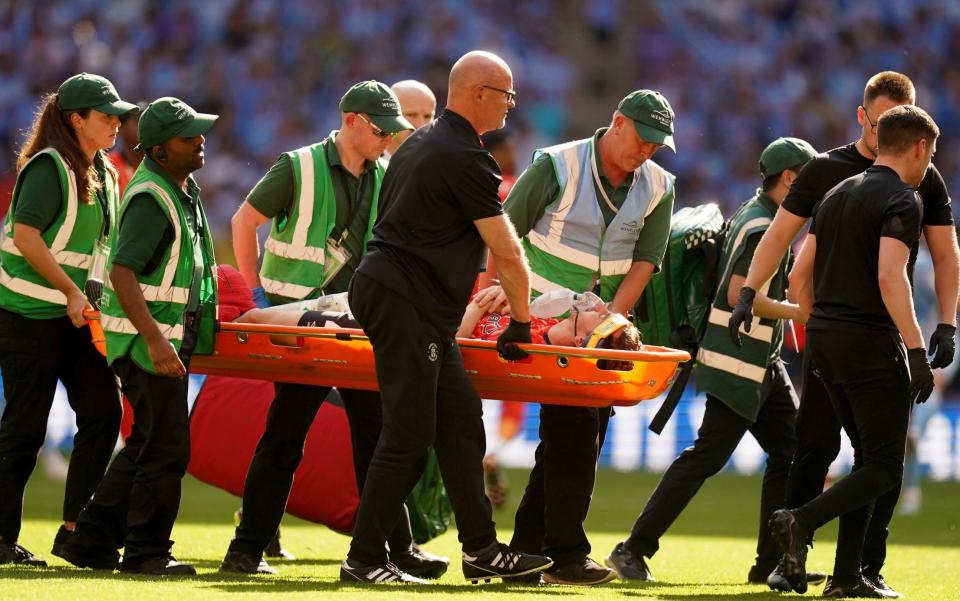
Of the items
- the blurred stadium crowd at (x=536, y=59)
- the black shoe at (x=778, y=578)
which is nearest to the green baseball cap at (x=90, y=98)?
the black shoe at (x=778, y=578)

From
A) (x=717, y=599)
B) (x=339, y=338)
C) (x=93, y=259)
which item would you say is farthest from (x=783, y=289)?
(x=93, y=259)

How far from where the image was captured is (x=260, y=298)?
7672mm

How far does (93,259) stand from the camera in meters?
7.63

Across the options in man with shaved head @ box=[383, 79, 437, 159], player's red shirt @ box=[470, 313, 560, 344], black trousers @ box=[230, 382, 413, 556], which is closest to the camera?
player's red shirt @ box=[470, 313, 560, 344]

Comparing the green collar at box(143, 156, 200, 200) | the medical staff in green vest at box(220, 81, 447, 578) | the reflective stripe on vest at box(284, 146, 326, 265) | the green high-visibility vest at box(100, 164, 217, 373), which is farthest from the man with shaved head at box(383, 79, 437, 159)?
the green high-visibility vest at box(100, 164, 217, 373)

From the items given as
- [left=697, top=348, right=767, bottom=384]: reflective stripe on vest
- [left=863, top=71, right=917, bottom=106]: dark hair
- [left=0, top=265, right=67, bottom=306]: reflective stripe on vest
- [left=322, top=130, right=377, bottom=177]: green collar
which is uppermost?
[left=863, top=71, right=917, bottom=106]: dark hair

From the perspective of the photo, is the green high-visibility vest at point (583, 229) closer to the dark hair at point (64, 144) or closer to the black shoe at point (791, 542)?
the black shoe at point (791, 542)

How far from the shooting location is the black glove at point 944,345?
263 inches

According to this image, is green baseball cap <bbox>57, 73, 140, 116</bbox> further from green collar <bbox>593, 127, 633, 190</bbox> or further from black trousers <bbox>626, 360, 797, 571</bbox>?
black trousers <bbox>626, 360, 797, 571</bbox>

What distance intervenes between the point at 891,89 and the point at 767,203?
995 mm

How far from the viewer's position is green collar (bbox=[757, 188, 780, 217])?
809cm

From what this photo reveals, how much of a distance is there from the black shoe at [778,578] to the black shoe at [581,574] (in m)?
0.71

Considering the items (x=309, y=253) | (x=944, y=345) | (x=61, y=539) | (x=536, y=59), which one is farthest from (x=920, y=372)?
(x=536, y=59)

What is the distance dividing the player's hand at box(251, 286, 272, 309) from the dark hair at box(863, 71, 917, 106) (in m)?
2.85
